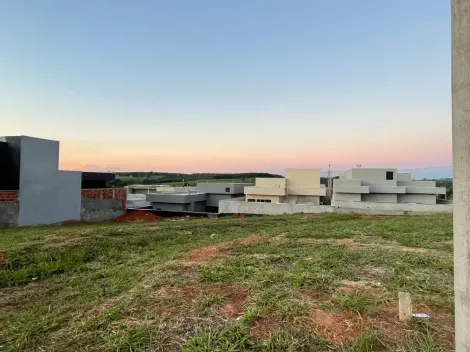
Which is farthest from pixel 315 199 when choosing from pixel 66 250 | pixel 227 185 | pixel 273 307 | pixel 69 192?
pixel 273 307

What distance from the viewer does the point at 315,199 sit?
30141 mm

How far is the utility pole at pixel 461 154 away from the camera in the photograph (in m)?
1.56

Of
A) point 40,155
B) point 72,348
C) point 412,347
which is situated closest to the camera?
point 412,347

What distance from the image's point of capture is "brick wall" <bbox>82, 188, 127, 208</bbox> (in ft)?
61.9

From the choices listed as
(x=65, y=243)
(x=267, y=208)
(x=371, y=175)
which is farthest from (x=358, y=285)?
(x=371, y=175)

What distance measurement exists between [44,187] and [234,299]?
52.9ft

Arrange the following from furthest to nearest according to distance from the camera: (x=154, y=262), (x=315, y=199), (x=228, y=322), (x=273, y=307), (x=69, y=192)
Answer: (x=315, y=199) → (x=69, y=192) → (x=154, y=262) → (x=273, y=307) → (x=228, y=322)

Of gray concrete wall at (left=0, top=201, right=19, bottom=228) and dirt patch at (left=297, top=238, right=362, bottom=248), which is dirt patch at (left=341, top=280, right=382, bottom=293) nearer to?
dirt patch at (left=297, top=238, right=362, bottom=248)

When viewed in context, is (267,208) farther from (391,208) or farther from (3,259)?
(3,259)

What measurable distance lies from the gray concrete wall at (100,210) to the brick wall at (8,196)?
413 cm

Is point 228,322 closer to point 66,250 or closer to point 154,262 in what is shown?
point 154,262

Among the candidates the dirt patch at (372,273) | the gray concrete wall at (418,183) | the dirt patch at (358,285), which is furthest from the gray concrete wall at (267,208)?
the dirt patch at (358,285)

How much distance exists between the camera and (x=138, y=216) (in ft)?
70.3

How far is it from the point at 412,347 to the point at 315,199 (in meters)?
28.6
